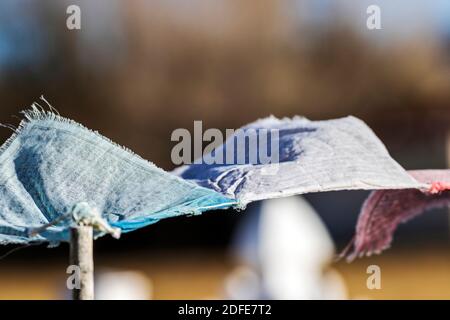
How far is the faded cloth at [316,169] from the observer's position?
5.55 feet

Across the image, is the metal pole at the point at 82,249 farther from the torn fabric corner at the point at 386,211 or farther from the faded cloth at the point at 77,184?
the torn fabric corner at the point at 386,211

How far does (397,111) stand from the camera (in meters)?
3.64

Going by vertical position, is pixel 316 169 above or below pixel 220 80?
below

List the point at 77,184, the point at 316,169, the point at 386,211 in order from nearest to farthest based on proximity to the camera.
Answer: the point at 77,184, the point at 316,169, the point at 386,211

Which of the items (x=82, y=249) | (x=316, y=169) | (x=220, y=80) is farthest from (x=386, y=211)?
(x=220, y=80)

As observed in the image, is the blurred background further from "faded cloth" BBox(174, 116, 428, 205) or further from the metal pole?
the metal pole

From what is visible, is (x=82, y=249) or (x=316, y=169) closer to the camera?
(x=82, y=249)

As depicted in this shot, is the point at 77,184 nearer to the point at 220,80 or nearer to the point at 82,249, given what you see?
the point at 82,249

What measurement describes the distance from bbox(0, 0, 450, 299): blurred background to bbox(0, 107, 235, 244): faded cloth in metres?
1.77

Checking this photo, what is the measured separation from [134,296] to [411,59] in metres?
1.83

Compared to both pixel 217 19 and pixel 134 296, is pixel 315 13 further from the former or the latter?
pixel 134 296

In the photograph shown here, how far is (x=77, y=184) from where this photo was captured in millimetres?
1610

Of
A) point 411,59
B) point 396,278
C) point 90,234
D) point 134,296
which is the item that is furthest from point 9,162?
point 411,59

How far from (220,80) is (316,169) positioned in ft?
6.51
